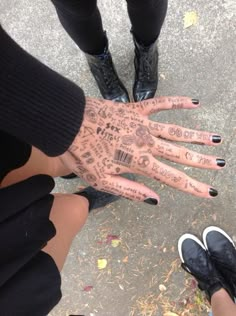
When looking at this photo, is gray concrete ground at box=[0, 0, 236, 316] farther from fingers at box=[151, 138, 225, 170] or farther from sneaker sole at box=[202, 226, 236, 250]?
fingers at box=[151, 138, 225, 170]

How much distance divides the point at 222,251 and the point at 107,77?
3.62 feet

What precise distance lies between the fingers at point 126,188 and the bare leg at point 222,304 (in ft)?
3.44

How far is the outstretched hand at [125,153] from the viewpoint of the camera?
120 cm

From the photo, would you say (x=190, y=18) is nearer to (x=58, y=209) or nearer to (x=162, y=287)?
(x=58, y=209)

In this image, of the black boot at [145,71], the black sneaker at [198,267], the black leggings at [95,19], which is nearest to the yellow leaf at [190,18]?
the black boot at [145,71]

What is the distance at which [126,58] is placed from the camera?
7.33 ft

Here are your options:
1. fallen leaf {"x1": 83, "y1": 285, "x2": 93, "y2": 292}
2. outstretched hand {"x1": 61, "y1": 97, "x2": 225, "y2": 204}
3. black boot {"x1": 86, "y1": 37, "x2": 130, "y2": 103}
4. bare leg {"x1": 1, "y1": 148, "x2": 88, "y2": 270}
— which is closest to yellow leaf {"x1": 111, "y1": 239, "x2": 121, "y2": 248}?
fallen leaf {"x1": 83, "y1": 285, "x2": 93, "y2": 292}

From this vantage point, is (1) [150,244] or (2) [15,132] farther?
(1) [150,244]

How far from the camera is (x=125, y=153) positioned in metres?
1.22

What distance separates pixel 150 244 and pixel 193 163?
0.99 metres

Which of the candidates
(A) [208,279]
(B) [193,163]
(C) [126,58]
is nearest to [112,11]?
(C) [126,58]

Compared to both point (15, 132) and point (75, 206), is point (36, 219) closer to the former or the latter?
point (15, 132)

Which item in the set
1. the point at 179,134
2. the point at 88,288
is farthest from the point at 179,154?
the point at 88,288

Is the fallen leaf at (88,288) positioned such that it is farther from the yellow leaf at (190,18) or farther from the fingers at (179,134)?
the yellow leaf at (190,18)
